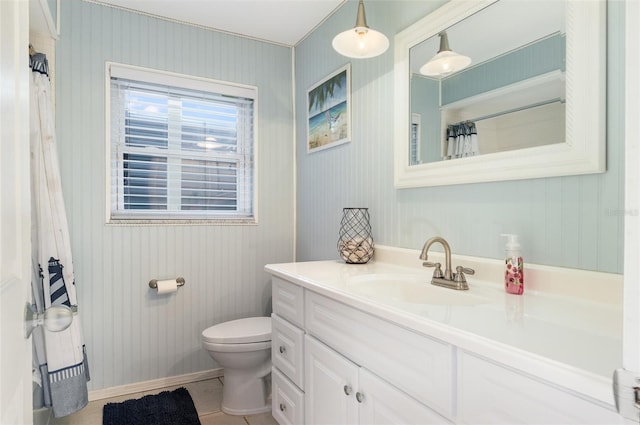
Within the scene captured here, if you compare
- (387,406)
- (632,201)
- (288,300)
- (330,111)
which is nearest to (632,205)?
(632,201)

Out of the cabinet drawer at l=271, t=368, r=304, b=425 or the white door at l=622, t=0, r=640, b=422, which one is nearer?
the white door at l=622, t=0, r=640, b=422

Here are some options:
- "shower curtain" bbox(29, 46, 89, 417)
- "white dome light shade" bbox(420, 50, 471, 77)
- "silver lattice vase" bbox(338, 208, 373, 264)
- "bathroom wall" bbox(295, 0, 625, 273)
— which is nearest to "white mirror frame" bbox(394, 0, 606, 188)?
"bathroom wall" bbox(295, 0, 625, 273)

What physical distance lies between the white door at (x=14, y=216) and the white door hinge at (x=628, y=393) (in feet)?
2.55

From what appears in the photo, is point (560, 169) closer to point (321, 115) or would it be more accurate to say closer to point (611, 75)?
point (611, 75)

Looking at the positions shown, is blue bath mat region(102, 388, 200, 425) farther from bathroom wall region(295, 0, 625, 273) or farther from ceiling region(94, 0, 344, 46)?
ceiling region(94, 0, 344, 46)

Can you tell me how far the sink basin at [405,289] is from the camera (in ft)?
4.33

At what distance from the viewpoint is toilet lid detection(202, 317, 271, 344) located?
79.8 inches

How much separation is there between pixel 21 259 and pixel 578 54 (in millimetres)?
1473

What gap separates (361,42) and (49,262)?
184 cm

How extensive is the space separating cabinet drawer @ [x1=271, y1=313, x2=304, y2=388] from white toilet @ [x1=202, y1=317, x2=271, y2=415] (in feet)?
0.70

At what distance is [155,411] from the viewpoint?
212 centimetres

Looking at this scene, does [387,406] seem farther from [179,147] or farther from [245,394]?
[179,147]

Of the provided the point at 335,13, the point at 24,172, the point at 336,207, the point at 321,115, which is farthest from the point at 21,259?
the point at 335,13

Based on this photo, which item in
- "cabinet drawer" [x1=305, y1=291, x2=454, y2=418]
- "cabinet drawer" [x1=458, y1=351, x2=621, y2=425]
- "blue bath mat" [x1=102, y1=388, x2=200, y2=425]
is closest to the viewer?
"cabinet drawer" [x1=458, y1=351, x2=621, y2=425]
